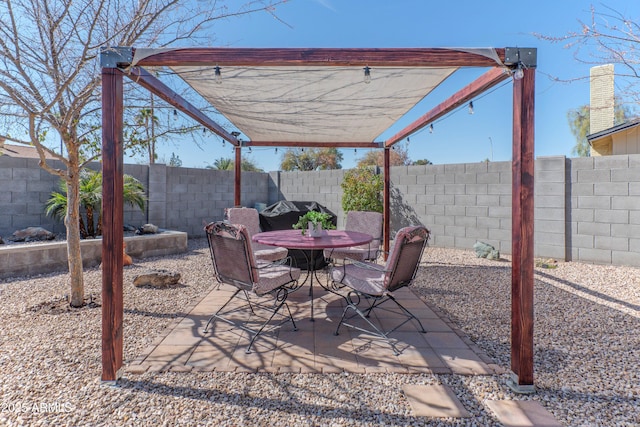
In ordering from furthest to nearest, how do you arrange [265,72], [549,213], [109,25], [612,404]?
1. [549,213]
2. [109,25]
3. [265,72]
4. [612,404]

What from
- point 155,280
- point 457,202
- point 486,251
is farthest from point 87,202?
point 486,251

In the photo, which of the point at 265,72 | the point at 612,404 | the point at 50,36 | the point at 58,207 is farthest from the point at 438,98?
the point at 58,207

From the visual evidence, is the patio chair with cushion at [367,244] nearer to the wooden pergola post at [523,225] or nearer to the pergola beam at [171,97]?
the wooden pergola post at [523,225]

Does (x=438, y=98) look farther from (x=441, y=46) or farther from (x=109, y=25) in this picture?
(x=109, y=25)

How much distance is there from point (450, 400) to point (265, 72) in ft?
9.34

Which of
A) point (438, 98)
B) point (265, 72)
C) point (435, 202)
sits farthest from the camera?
point (435, 202)

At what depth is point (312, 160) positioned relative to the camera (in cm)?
2261

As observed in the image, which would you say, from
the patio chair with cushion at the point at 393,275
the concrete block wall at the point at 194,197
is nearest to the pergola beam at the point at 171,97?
the patio chair with cushion at the point at 393,275

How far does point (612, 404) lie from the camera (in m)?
1.83

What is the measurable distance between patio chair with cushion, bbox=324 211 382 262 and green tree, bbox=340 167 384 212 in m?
2.33

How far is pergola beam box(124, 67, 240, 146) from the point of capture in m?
2.30

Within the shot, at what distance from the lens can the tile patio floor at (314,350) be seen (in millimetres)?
2197

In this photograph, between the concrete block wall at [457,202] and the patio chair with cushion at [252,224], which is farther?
the concrete block wall at [457,202]

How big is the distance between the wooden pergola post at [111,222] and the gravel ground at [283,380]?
0.67ft
